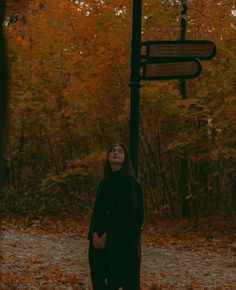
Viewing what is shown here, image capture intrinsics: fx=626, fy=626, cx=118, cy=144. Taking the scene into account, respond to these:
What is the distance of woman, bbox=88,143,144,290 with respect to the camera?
18.1ft

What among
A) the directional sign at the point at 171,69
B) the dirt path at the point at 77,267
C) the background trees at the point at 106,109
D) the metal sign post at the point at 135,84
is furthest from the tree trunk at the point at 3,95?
the background trees at the point at 106,109

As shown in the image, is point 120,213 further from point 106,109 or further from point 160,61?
point 106,109

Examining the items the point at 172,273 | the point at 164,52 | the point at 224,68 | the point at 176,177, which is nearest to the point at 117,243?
the point at 164,52

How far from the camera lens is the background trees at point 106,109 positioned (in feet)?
46.6

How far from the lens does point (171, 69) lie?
5.57 meters

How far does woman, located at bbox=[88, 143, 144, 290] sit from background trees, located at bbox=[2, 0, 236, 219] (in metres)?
7.78

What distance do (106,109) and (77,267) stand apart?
6607 mm

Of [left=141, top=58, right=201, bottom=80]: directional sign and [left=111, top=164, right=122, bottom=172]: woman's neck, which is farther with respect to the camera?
[left=111, top=164, right=122, bottom=172]: woman's neck

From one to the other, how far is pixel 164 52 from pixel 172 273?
15.8ft

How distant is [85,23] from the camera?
52.2ft

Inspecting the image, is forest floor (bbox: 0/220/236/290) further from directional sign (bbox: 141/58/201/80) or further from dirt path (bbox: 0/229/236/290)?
directional sign (bbox: 141/58/201/80)

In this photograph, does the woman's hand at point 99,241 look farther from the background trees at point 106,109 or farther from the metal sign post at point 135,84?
the background trees at point 106,109

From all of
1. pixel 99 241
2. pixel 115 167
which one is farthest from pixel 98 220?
pixel 115 167

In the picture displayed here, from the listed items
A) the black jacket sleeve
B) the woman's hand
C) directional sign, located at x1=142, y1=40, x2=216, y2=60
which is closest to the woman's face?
the black jacket sleeve
